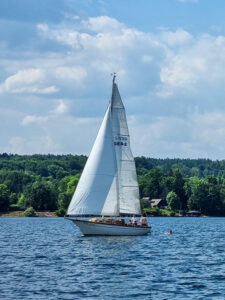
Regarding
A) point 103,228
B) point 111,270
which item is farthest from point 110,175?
point 111,270

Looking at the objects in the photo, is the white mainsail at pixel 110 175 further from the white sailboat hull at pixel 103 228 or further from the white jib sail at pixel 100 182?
the white sailboat hull at pixel 103 228

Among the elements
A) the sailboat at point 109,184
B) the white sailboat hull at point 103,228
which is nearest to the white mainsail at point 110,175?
the sailboat at point 109,184

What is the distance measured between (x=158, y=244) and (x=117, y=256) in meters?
18.6

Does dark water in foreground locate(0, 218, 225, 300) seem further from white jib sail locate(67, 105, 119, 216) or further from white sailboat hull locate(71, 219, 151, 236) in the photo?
white jib sail locate(67, 105, 119, 216)

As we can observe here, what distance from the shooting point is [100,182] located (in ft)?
265

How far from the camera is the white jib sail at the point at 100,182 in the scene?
7931cm

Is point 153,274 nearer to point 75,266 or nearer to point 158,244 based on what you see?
point 75,266

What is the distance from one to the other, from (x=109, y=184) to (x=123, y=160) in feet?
15.4

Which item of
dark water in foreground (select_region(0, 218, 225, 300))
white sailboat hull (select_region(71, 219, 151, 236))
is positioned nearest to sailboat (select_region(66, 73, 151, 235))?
white sailboat hull (select_region(71, 219, 151, 236))

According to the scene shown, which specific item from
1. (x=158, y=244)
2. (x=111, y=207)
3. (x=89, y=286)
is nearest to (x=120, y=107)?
(x=111, y=207)

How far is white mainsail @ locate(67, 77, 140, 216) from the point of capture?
3137 inches

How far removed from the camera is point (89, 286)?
4391cm

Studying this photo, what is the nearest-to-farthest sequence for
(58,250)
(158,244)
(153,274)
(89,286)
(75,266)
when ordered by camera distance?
(89,286), (153,274), (75,266), (58,250), (158,244)

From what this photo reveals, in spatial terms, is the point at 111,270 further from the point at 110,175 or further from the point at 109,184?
the point at 110,175
